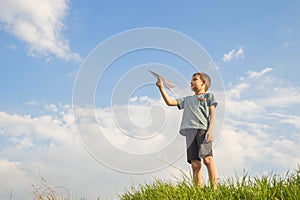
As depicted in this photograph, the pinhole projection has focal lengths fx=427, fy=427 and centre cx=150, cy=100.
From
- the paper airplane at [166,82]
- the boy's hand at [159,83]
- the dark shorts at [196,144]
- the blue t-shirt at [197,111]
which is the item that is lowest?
the dark shorts at [196,144]

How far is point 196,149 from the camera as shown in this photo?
682cm

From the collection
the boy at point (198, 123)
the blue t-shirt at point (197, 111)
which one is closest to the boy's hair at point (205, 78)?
the boy at point (198, 123)

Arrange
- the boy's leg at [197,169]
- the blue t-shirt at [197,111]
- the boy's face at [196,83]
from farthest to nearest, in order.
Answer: the boy's face at [196,83] → the blue t-shirt at [197,111] → the boy's leg at [197,169]

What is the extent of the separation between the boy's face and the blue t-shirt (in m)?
0.14

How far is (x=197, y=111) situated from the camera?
6941mm

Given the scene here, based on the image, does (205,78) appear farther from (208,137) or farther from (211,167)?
(211,167)

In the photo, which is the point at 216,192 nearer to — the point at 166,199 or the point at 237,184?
the point at 237,184

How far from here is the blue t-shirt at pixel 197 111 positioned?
687 cm

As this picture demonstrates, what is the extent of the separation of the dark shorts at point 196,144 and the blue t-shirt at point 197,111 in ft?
0.27

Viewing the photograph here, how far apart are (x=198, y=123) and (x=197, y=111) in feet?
0.68

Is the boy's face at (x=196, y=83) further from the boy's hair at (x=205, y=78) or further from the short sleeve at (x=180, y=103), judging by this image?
the short sleeve at (x=180, y=103)

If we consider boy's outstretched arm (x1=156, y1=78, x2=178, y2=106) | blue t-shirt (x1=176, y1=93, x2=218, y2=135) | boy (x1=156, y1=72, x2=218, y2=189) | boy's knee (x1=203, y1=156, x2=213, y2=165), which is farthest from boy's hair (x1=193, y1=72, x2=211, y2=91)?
boy's knee (x1=203, y1=156, x2=213, y2=165)

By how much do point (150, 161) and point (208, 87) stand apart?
5.24 feet

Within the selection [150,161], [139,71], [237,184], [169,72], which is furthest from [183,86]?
[237,184]
